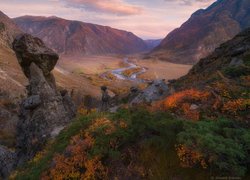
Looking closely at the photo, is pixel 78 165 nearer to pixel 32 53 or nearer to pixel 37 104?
pixel 37 104

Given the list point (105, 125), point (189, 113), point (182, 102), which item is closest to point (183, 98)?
point (182, 102)

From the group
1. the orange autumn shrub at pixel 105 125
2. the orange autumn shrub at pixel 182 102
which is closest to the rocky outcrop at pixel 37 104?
the orange autumn shrub at pixel 105 125

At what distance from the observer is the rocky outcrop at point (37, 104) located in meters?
19.9

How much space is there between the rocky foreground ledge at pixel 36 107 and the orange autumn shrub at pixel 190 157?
Answer: 33.8 feet

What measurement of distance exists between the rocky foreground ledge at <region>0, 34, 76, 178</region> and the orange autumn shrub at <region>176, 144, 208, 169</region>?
10301 millimetres

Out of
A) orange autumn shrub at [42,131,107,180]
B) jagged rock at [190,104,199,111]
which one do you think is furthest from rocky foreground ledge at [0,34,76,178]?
jagged rock at [190,104,199,111]

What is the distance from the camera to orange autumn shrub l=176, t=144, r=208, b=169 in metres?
9.19

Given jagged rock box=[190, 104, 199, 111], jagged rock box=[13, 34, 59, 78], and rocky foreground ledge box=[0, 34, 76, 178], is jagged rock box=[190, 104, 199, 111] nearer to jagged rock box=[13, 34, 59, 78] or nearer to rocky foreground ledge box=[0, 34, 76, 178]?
rocky foreground ledge box=[0, 34, 76, 178]

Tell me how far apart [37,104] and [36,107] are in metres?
0.30

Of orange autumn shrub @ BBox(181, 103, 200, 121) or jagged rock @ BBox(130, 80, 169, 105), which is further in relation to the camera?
jagged rock @ BBox(130, 80, 169, 105)

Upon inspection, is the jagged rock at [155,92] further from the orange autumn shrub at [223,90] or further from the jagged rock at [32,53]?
the orange autumn shrub at [223,90]

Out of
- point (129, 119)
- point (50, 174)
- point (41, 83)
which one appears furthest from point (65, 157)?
point (41, 83)

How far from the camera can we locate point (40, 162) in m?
12.4

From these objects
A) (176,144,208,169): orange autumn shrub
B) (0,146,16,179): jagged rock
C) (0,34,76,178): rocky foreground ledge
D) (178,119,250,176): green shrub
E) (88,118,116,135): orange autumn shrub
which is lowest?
(0,146,16,179): jagged rock
